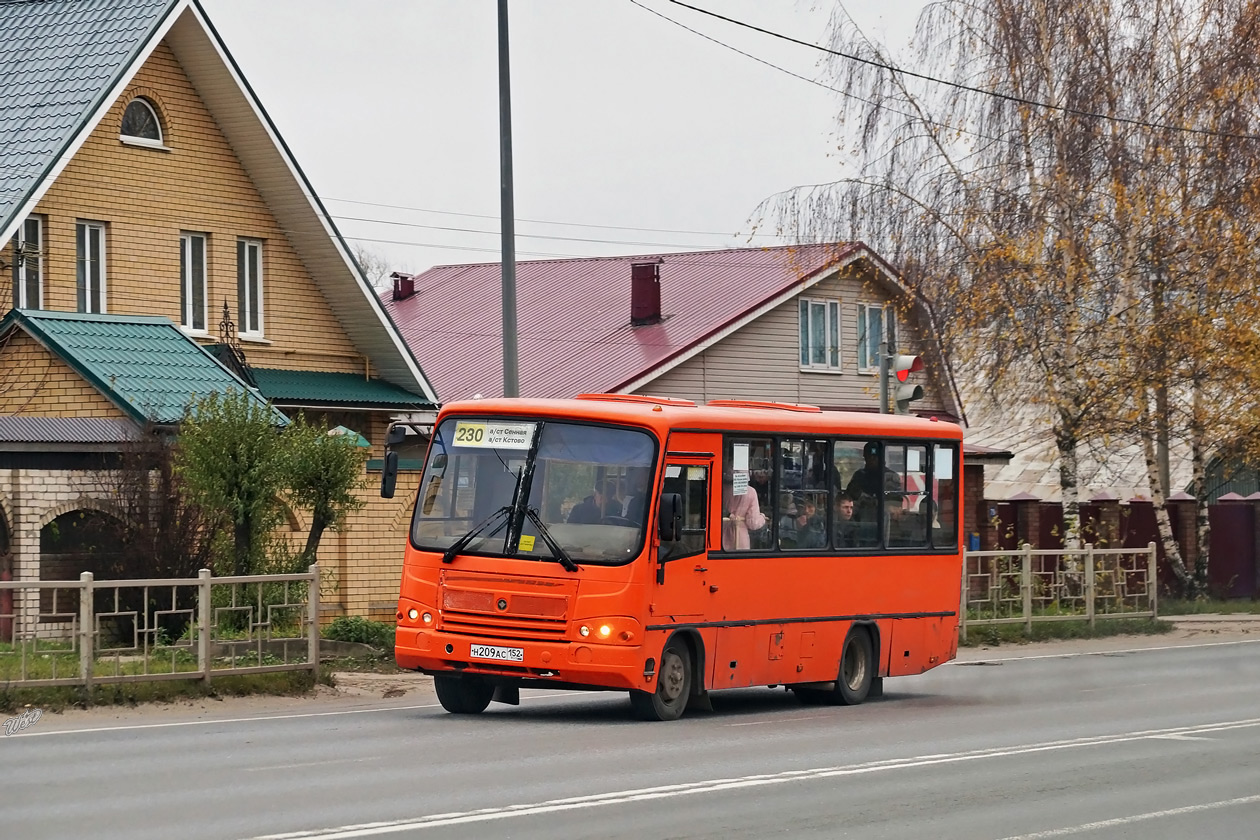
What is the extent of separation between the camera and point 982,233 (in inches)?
1345

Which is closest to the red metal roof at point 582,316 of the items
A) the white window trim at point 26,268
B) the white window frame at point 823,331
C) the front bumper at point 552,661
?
the white window frame at point 823,331

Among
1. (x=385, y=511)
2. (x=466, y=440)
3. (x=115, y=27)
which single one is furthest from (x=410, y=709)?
(x=115, y=27)

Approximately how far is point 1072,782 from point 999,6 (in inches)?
976

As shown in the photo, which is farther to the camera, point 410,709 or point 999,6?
point 999,6

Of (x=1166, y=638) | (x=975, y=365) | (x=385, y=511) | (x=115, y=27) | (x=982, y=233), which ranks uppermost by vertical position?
(x=115, y=27)

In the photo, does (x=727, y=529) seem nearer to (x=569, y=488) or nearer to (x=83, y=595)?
(x=569, y=488)

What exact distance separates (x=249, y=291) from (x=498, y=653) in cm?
1630

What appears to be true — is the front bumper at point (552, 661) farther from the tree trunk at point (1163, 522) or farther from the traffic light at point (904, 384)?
the tree trunk at point (1163, 522)

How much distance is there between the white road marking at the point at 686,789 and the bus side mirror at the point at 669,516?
3.24m

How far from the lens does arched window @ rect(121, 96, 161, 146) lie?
29.0 m

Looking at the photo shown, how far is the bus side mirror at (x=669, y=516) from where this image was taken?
16109 mm

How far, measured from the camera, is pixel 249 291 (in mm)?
31062

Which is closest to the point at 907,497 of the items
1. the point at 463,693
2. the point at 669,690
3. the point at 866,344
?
the point at 669,690

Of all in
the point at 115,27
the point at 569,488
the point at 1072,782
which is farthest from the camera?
the point at 115,27
